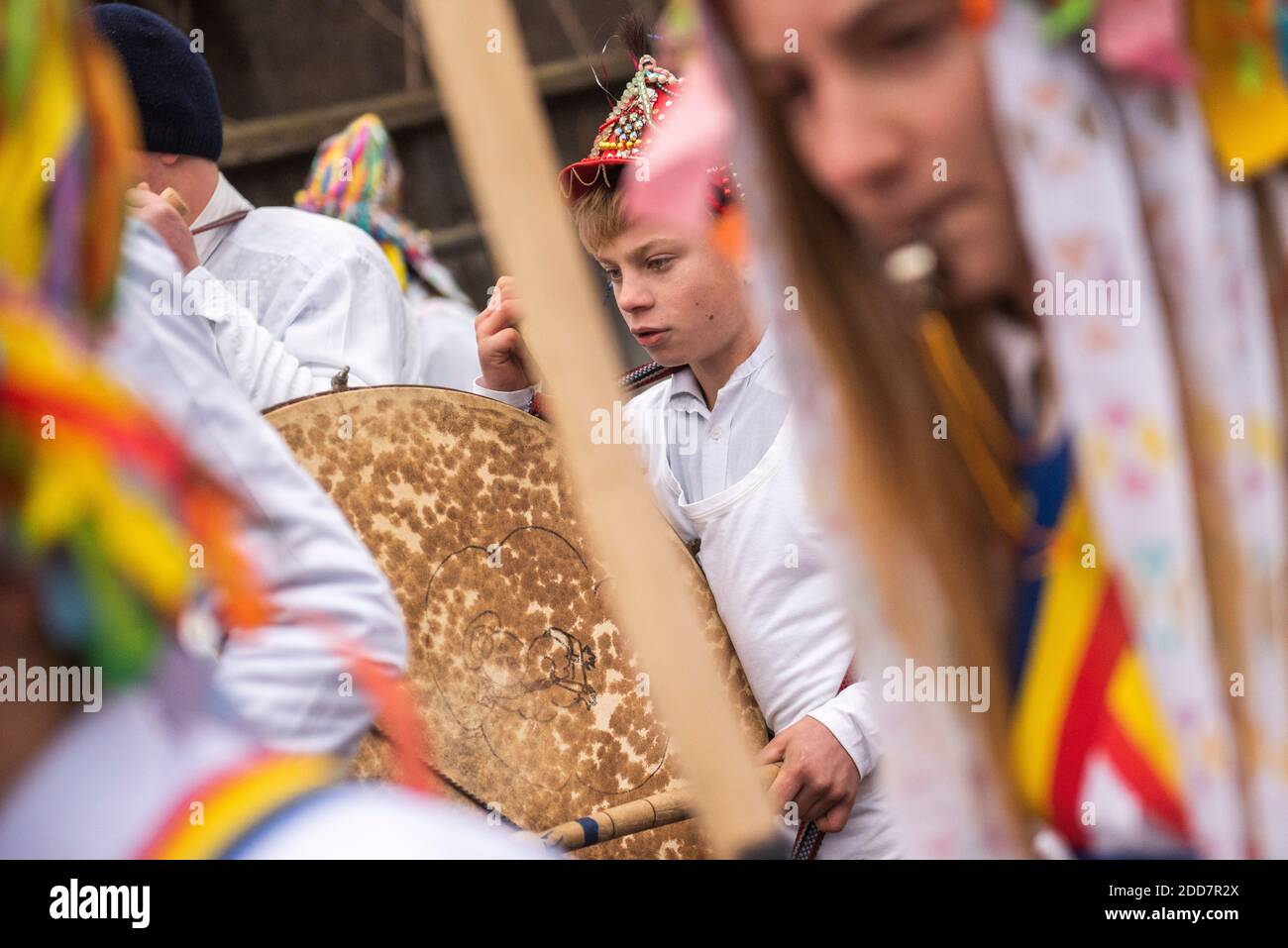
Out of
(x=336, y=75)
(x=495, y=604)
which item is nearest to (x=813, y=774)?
(x=495, y=604)

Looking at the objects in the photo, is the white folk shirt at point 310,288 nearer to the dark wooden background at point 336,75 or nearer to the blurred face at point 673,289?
the blurred face at point 673,289

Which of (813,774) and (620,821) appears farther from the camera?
(813,774)

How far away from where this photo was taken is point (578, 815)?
214cm

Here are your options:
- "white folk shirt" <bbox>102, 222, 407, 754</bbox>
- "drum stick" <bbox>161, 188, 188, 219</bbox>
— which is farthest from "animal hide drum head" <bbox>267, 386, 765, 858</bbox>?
"white folk shirt" <bbox>102, 222, 407, 754</bbox>

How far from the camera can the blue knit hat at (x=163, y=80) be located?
8.64 feet

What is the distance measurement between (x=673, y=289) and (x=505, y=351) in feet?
1.03

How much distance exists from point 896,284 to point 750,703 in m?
1.28

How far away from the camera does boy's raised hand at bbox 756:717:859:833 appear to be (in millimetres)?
2189

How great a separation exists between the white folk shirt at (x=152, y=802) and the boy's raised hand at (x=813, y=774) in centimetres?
131

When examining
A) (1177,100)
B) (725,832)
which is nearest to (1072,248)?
(1177,100)

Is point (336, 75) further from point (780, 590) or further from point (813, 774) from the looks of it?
point (813, 774)

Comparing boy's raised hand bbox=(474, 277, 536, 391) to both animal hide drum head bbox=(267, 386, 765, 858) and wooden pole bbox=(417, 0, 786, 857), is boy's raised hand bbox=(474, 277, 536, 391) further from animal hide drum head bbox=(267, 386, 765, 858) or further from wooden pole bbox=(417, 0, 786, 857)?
wooden pole bbox=(417, 0, 786, 857)

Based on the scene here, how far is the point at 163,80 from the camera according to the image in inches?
108
